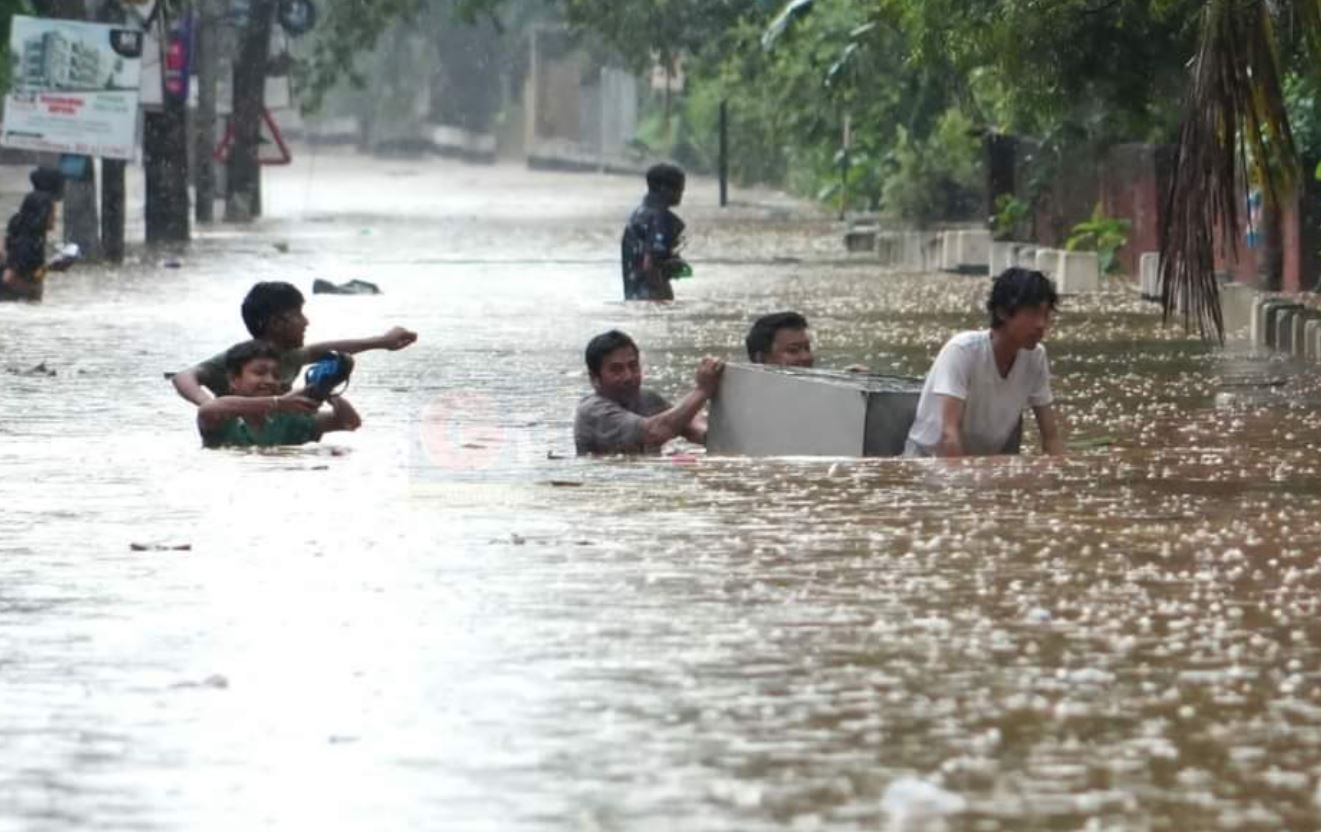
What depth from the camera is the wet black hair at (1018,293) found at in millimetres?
11625

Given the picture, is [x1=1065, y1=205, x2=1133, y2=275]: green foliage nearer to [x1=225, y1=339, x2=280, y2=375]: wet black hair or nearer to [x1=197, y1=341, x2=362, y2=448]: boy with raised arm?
[x1=197, y1=341, x2=362, y2=448]: boy with raised arm

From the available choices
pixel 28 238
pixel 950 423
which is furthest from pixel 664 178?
pixel 950 423

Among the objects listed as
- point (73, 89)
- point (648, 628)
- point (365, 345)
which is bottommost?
point (648, 628)

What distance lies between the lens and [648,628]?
8.21 metres

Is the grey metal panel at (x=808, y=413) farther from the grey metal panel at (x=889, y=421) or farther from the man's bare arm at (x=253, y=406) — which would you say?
the man's bare arm at (x=253, y=406)

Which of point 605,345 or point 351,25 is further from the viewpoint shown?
point 351,25

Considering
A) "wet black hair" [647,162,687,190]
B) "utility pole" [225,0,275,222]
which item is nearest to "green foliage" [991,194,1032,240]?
"wet black hair" [647,162,687,190]

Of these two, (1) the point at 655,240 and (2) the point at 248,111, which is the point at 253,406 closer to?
(1) the point at 655,240

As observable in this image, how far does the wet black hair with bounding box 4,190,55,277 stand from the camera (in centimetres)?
2594

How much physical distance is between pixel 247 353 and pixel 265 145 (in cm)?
3676

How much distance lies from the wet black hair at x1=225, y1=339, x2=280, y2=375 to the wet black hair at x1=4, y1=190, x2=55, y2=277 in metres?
13.2

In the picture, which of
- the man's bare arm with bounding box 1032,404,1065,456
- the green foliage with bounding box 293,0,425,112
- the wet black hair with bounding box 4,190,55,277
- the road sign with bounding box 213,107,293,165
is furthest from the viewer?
the green foliage with bounding box 293,0,425,112

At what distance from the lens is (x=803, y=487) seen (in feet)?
37.2

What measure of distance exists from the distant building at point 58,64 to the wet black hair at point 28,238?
6.71 m
